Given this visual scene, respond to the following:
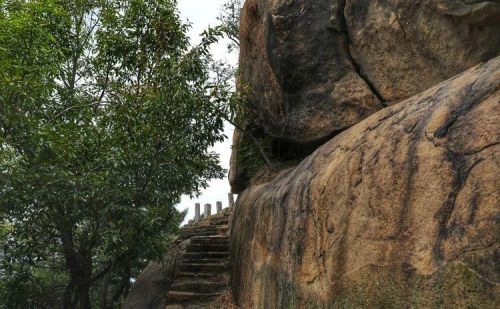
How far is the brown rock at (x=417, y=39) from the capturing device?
5.04m

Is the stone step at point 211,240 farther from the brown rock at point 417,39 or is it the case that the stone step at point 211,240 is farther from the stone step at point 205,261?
the brown rock at point 417,39

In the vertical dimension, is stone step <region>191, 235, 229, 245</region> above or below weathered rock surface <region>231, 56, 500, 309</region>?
below

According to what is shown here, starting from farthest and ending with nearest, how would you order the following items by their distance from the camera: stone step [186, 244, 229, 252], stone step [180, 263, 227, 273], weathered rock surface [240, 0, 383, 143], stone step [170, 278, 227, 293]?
stone step [186, 244, 229, 252] → stone step [180, 263, 227, 273] → stone step [170, 278, 227, 293] → weathered rock surface [240, 0, 383, 143]

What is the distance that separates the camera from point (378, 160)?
3.77 metres

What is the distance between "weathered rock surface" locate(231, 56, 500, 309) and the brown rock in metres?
1.52

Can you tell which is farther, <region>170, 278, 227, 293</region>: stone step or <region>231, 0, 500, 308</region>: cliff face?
<region>170, 278, 227, 293</region>: stone step

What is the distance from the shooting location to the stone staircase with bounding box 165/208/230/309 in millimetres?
8914

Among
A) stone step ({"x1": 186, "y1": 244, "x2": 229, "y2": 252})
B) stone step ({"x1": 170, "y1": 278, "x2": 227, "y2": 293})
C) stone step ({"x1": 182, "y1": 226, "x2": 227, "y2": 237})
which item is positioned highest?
stone step ({"x1": 182, "y1": 226, "x2": 227, "y2": 237})

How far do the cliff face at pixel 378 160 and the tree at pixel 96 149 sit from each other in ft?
5.67

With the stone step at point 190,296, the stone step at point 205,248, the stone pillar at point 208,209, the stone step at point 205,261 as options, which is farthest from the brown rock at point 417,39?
the stone pillar at point 208,209

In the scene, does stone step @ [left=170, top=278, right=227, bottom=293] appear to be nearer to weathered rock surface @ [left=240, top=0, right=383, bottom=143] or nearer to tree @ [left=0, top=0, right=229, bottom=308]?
tree @ [left=0, top=0, right=229, bottom=308]

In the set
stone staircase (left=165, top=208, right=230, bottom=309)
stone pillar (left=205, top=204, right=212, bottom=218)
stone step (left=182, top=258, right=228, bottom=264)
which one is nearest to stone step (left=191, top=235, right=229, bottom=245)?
stone staircase (left=165, top=208, right=230, bottom=309)

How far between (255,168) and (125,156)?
3.28 metres

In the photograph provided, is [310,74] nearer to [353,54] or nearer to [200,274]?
[353,54]
